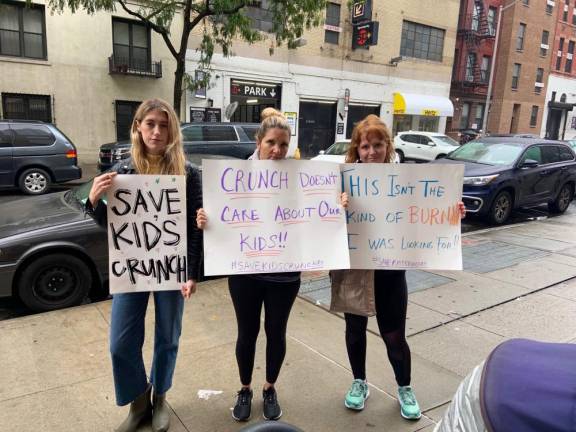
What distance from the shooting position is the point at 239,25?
12086 mm

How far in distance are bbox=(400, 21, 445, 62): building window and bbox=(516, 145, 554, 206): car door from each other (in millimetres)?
19075

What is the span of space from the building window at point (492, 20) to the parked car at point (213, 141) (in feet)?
90.2

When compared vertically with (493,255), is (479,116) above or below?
above

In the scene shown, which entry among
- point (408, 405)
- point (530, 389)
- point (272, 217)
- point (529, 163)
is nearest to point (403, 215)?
point (272, 217)

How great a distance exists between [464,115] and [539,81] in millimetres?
9852

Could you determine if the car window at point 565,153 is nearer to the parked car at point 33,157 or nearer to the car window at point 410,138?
the car window at point 410,138

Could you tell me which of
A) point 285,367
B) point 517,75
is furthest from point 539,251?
point 517,75

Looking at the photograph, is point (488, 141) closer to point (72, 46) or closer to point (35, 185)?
point (35, 185)

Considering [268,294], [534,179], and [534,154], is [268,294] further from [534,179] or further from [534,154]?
[534,154]

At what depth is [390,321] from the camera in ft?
9.06

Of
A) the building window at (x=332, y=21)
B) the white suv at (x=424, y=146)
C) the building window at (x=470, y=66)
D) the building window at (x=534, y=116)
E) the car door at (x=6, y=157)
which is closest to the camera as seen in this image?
the car door at (x=6, y=157)

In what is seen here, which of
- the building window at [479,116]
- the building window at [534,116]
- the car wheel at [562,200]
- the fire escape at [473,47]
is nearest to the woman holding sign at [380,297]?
the car wheel at [562,200]

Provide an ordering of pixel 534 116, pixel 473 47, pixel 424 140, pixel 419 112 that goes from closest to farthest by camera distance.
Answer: pixel 424 140 < pixel 419 112 < pixel 473 47 < pixel 534 116

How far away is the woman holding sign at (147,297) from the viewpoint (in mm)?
2436
